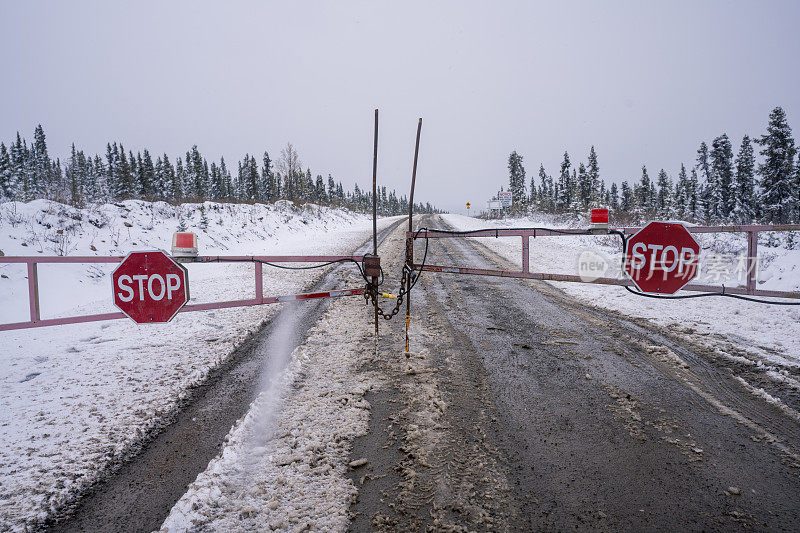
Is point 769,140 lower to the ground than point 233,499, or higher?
higher

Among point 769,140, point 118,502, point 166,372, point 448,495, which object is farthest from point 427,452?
point 769,140

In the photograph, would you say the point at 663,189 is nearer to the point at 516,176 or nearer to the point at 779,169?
the point at 516,176

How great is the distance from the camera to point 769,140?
30.4 meters

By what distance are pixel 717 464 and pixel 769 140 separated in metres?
40.2

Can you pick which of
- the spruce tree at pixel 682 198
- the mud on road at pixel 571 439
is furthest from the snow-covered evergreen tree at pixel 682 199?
the mud on road at pixel 571 439

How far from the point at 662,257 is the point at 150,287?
4803mm

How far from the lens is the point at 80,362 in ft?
15.0

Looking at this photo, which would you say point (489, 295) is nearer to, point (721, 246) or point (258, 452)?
point (258, 452)

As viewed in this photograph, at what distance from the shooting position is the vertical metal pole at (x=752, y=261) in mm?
3430

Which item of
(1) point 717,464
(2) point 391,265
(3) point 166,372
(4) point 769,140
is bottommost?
(1) point 717,464

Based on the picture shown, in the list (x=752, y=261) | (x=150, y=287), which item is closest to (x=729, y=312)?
(x=752, y=261)

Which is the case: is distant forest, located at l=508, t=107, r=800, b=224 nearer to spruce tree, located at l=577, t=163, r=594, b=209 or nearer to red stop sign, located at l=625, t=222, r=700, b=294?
spruce tree, located at l=577, t=163, r=594, b=209

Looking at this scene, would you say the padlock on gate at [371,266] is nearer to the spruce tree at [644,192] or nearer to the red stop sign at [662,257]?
the red stop sign at [662,257]

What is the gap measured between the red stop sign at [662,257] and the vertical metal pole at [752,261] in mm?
436
